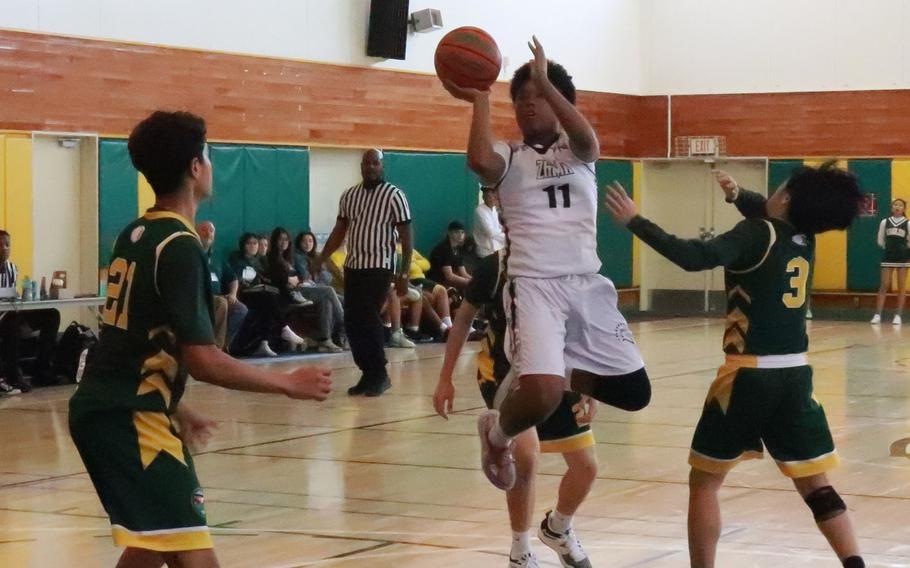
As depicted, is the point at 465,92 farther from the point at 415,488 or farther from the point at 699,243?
the point at 415,488

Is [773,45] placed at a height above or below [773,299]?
above

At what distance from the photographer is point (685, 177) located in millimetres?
24562

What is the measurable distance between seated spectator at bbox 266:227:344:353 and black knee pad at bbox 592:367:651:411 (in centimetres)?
1073

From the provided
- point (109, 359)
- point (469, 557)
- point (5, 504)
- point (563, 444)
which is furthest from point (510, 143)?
point (5, 504)

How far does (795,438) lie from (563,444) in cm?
103

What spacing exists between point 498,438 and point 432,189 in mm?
14573

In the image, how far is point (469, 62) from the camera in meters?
5.78

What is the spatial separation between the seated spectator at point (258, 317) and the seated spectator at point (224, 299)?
0.14 meters

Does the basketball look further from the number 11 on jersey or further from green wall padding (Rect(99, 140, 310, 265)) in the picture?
green wall padding (Rect(99, 140, 310, 265))

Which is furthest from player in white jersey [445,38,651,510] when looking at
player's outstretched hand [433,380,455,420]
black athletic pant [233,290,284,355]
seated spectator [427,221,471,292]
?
seated spectator [427,221,471,292]

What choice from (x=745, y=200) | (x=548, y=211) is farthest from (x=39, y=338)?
(x=745, y=200)

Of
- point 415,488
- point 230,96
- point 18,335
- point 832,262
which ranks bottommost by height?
point 415,488

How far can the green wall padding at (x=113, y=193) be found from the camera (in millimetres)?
15547

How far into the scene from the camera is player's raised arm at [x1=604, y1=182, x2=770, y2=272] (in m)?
5.07
